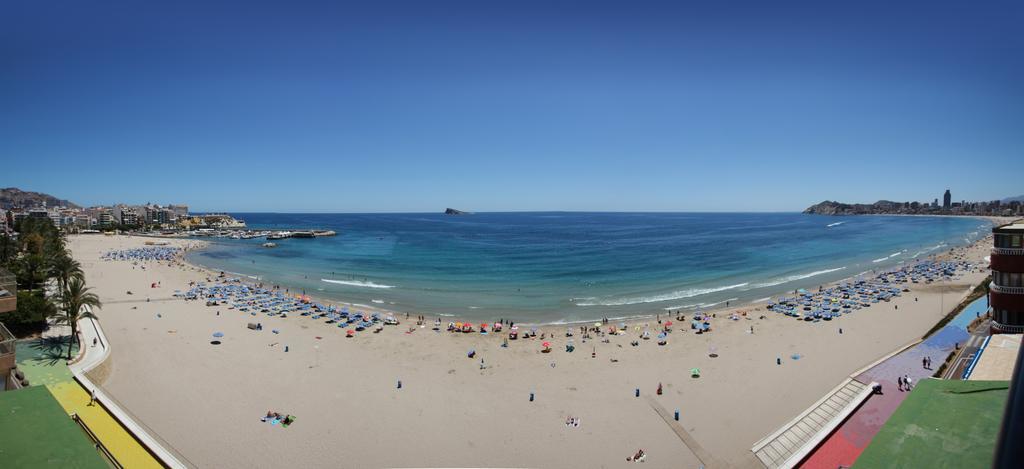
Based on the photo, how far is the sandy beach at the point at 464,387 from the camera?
1970cm

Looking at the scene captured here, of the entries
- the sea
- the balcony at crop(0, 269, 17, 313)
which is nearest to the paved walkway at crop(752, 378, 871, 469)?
the sea

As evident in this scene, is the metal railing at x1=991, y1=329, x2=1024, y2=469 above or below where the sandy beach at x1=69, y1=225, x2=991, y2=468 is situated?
above

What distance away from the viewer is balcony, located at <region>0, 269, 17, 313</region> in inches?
786

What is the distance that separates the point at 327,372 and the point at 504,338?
12420 millimetres

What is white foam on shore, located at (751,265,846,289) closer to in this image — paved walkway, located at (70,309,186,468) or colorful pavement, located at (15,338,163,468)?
paved walkway, located at (70,309,186,468)

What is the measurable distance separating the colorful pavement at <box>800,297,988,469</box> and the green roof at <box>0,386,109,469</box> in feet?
66.2

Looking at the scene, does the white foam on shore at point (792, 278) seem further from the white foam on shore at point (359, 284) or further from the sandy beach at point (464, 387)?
the white foam on shore at point (359, 284)

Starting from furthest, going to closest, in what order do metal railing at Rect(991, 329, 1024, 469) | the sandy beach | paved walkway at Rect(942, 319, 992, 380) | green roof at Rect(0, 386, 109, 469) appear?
1. paved walkway at Rect(942, 319, 992, 380)
2. the sandy beach
3. green roof at Rect(0, 386, 109, 469)
4. metal railing at Rect(991, 329, 1024, 469)

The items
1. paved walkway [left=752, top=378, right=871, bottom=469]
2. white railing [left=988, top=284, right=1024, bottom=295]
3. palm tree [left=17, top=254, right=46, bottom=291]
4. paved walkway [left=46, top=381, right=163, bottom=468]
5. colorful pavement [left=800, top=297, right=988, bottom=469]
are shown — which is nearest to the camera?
paved walkway [left=46, top=381, right=163, bottom=468]

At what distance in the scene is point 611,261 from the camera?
76.4 m

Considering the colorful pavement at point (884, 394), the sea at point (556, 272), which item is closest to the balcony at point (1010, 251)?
the colorful pavement at point (884, 394)

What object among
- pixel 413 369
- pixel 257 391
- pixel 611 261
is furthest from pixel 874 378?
pixel 611 261

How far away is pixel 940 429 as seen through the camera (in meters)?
11.4

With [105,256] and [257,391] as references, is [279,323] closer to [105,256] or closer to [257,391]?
[257,391]
